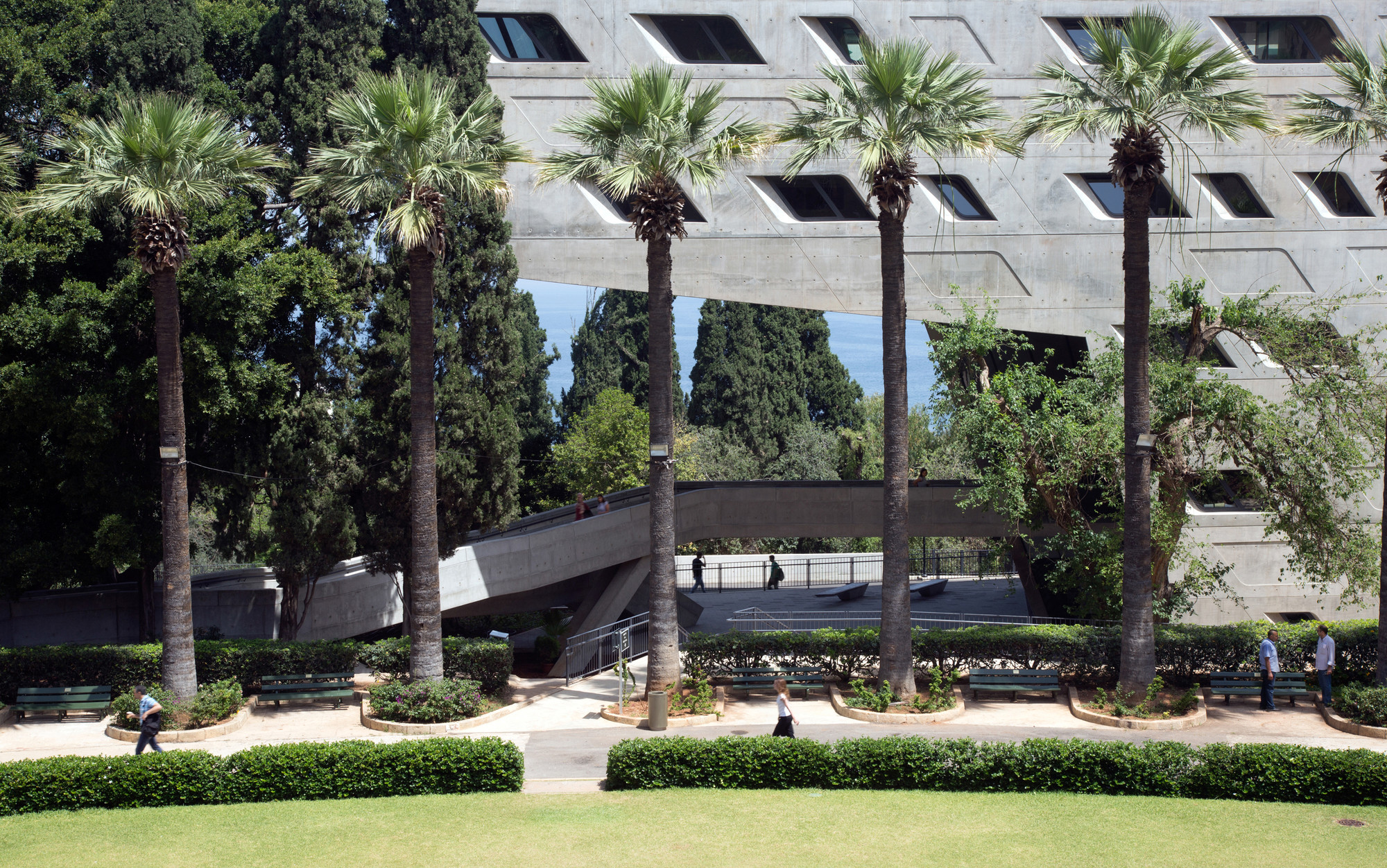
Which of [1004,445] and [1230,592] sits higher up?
[1004,445]

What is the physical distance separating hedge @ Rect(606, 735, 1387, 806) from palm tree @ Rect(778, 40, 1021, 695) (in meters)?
4.75

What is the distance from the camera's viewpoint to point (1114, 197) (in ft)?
92.7

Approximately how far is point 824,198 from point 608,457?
16.7m

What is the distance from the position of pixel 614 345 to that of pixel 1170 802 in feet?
148

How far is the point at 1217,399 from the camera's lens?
21281 mm

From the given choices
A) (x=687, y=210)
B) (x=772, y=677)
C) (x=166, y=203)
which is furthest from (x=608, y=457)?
(x=166, y=203)

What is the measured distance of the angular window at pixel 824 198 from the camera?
28.4 metres

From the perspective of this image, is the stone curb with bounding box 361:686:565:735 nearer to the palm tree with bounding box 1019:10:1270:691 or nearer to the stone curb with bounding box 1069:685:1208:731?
the stone curb with bounding box 1069:685:1208:731

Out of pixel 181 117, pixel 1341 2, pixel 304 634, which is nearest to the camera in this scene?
pixel 181 117

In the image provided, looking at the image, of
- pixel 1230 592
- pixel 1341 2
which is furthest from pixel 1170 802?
pixel 1341 2

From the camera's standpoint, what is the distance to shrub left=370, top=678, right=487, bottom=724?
19109 mm

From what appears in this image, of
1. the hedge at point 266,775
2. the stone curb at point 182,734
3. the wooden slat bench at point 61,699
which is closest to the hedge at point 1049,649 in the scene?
the hedge at point 266,775

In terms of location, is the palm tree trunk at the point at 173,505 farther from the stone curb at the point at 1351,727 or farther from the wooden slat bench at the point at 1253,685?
the stone curb at the point at 1351,727

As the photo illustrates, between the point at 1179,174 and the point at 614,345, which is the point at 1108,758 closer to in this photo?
the point at 1179,174
